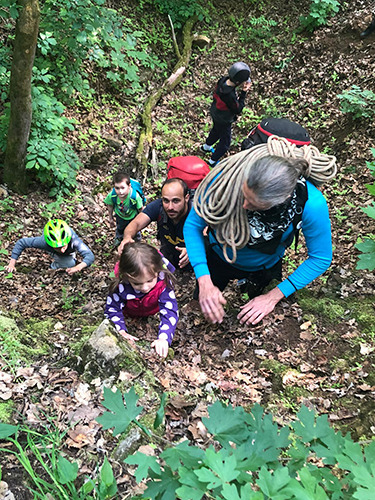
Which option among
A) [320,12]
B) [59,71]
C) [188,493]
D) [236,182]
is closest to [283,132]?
[236,182]

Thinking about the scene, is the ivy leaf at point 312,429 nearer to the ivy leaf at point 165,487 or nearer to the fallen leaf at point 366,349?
the ivy leaf at point 165,487

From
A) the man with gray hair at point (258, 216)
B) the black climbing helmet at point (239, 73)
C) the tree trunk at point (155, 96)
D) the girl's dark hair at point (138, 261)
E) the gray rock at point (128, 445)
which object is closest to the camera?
the gray rock at point (128, 445)

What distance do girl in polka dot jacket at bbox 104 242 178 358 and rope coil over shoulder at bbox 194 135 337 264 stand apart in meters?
0.75

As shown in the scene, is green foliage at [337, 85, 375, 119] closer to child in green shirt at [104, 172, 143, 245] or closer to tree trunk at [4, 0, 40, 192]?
child in green shirt at [104, 172, 143, 245]

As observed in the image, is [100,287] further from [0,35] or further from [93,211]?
[0,35]

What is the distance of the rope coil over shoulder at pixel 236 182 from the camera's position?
2639mm

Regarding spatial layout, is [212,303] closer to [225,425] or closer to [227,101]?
[225,425]

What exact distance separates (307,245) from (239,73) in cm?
469

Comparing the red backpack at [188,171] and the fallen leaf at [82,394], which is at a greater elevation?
the red backpack at [188,171]

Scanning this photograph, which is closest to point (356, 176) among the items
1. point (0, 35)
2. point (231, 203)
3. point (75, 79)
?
point (231, 203)

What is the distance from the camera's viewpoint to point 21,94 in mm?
5449

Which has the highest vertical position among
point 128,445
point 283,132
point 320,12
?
point 320,12

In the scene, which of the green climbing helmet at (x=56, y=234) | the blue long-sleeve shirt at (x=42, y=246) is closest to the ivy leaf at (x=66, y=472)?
the green climbing helmet at (x=56, y=234)

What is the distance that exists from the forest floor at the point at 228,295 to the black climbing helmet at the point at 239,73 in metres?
2.17
